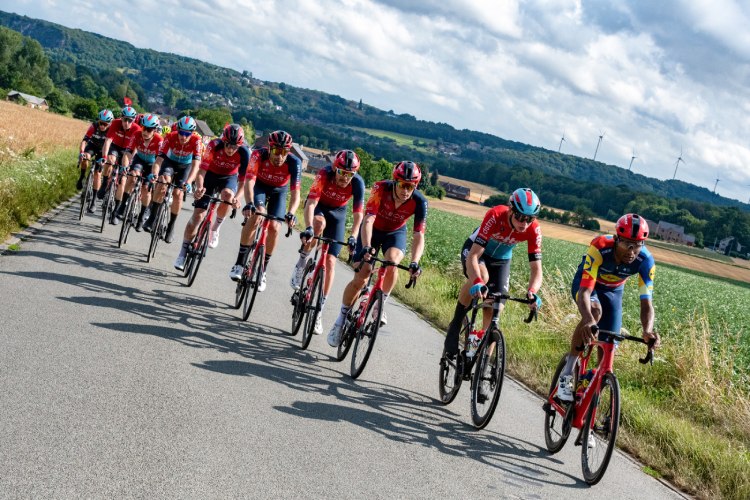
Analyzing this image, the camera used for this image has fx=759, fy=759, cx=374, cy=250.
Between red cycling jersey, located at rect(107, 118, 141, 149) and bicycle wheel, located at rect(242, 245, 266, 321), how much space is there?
6.92 m

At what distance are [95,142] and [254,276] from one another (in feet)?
29.0

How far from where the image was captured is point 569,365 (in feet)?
22.2

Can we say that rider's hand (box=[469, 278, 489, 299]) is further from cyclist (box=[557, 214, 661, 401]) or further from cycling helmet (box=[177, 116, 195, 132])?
cycling helmet (box=[177, 116, 195, 132])

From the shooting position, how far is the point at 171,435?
496 cm

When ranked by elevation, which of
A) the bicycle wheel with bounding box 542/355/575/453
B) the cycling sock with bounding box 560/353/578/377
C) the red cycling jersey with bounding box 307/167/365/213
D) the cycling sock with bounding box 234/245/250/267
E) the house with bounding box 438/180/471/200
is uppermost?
the house with bounding box 438/180/471/200

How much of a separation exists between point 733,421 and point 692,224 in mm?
111624

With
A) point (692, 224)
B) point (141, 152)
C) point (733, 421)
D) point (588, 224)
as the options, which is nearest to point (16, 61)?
point (588, 224)

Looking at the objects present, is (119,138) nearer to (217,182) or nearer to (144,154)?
(144,154)

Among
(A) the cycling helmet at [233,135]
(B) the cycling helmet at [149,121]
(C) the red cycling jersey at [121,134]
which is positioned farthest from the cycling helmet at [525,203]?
(C) the red cycling jersey at [121,134]

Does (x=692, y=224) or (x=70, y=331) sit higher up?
(x=692, y=224)

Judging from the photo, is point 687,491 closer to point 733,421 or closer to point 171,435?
point 733,421

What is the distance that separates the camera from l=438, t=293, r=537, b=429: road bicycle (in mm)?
6590

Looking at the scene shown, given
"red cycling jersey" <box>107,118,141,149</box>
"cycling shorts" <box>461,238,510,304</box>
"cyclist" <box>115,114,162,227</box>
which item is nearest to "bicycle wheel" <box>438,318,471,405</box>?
"cycling shorts" <box>461,238,510,304</box>

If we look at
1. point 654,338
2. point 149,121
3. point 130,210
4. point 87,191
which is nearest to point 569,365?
point 654,338
